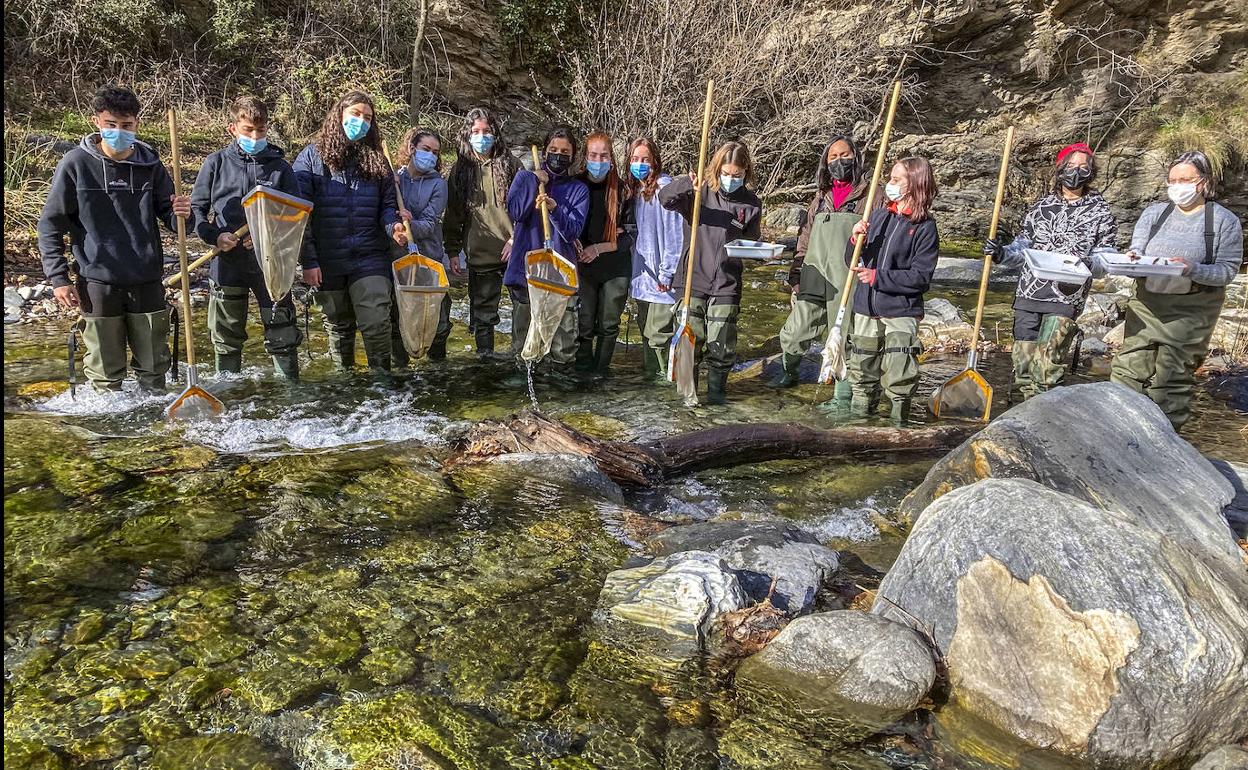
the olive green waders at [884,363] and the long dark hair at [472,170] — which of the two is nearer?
the olive green waders at [884,363]

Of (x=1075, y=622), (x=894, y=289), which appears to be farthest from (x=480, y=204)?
(x=1075, y=622)

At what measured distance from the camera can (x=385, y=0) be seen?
1641 cm

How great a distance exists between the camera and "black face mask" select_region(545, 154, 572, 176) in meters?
6.41

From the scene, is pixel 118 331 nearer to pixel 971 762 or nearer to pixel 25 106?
pixel 971 762

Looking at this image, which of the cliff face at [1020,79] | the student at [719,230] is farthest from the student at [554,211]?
the cliff face at [1020,79]

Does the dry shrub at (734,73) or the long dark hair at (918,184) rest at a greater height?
the dry shrub at (734,73)

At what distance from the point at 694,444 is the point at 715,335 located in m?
1.41

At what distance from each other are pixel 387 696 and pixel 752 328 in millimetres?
7430

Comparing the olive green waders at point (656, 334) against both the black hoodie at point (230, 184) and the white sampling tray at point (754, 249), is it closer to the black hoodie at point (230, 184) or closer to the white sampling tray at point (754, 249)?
the white sampling tray at point (754, 249)

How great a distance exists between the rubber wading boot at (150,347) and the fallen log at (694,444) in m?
2.26

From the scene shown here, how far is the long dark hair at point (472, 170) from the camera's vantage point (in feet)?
22.2

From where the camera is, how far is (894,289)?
5988 mm

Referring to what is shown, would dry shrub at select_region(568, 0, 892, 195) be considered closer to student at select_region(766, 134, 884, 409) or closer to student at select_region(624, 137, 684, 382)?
student at select_region(766, 134, 884, 409)

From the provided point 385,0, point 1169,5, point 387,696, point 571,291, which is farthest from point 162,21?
point 1169,5
